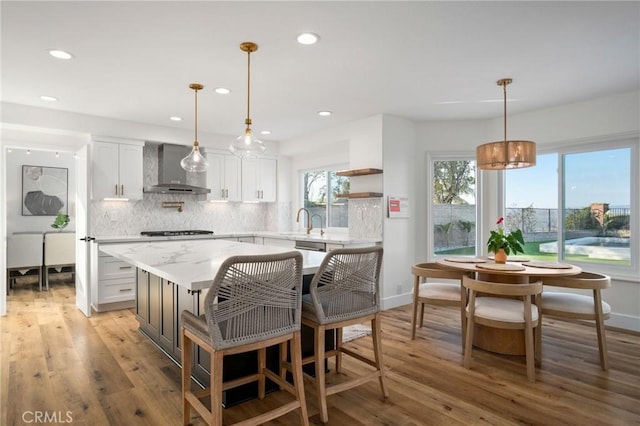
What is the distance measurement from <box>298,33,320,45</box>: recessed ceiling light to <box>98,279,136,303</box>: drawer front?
3730mm

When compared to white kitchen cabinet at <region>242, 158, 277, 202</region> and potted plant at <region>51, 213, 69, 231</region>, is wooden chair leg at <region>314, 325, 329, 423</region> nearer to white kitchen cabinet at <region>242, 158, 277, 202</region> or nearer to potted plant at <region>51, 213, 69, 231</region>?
white kitchen cabinet at <region>242, 158, 277, 202</region>

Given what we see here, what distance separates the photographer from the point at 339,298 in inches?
87.2

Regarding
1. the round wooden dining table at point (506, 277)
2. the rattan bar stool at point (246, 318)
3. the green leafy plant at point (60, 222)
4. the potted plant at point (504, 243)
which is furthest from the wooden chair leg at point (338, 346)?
the green leafy plant at point (60, 222)

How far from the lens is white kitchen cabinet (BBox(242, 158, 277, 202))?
6176 mm

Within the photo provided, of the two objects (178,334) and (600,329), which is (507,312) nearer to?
(600,329)

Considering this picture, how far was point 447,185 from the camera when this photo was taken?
204 inches

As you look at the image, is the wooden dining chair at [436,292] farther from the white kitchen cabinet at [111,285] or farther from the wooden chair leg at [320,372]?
the white kitchen cabinet at [111,285]

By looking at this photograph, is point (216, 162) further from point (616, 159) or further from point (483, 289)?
point (616, 159)

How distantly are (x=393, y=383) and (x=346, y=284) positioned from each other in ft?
3.20

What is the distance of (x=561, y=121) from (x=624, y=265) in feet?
5.61

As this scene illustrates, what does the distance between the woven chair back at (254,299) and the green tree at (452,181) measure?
3718 millimetres

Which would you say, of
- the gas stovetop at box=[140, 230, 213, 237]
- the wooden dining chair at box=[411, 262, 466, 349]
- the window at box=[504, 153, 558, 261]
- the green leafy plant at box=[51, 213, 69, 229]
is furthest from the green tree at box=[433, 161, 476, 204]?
the green leafy plant at box=[51, 213, 69, 229]

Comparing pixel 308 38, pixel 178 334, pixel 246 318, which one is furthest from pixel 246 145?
pixel 178 334

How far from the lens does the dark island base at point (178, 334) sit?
7.73 ft
